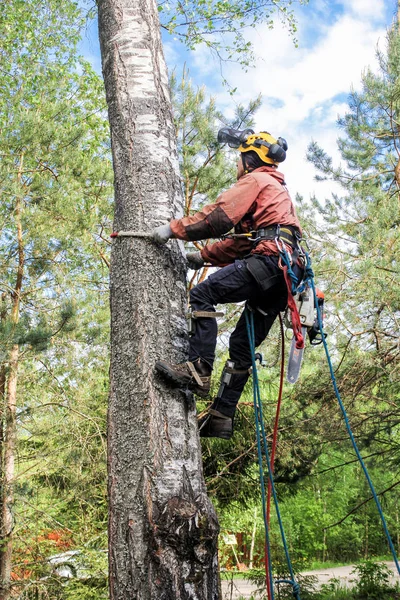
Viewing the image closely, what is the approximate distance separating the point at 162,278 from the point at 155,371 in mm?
450

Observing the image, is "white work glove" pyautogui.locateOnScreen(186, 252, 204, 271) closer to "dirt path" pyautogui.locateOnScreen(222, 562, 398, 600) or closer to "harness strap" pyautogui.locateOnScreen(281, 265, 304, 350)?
"harness strap" pyautogui.locateOnScreen(281, 265, 304, 350)

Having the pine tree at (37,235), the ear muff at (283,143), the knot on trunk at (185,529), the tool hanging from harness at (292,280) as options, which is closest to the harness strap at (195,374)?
the knot on trunk at (185,529)

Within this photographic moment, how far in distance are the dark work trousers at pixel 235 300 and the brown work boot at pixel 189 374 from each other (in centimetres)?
7

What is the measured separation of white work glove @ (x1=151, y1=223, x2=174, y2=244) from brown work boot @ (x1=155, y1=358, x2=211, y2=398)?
57 centimetres

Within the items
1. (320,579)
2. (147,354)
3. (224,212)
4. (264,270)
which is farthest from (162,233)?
(320,579)

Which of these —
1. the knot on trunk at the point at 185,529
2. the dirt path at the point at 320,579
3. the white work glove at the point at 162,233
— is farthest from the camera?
the dirt path at the point at 320,579

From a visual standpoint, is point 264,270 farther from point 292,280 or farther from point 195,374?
point 195,374

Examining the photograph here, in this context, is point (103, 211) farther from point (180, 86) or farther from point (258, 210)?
point (258, 210)

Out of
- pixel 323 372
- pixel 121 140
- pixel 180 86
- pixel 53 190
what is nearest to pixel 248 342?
pixel 121 140

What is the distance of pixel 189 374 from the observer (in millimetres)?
2436

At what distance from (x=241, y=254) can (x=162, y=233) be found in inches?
33.5

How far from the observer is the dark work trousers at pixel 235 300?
2.86m

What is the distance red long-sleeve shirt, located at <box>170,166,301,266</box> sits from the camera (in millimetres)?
2861

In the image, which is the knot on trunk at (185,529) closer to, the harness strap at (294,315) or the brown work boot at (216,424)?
the brown work boot at (216,424)
